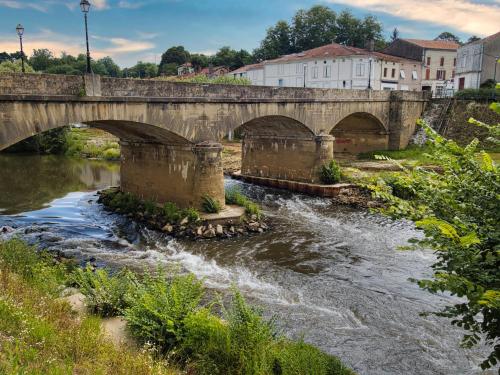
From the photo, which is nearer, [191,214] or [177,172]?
[191,214]

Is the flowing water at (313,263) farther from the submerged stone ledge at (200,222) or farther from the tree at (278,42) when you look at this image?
the tree at (278,42)

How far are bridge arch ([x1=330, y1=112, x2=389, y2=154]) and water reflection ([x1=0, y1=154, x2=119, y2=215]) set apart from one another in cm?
1801

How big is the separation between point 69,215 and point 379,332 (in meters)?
16.0

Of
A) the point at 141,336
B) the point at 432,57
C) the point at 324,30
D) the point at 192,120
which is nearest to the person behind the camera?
the point at 141,336

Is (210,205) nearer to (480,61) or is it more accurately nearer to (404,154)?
(404,154)

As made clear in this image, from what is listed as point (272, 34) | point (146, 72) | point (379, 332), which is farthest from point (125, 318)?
point (146, 72)

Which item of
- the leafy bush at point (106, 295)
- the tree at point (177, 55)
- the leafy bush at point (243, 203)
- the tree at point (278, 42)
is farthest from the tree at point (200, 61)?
the leafy bush at point (106, 295)

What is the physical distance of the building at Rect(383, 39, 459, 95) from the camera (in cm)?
5559

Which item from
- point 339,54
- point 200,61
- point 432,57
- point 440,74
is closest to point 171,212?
point 339,54

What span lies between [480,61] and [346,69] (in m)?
14.1

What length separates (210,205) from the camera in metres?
18.6

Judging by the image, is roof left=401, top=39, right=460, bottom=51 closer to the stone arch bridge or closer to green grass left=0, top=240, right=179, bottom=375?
the stone arch bridge

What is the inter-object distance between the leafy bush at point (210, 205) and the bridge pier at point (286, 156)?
9363 millimetres

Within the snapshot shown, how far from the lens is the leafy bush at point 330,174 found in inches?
1022
